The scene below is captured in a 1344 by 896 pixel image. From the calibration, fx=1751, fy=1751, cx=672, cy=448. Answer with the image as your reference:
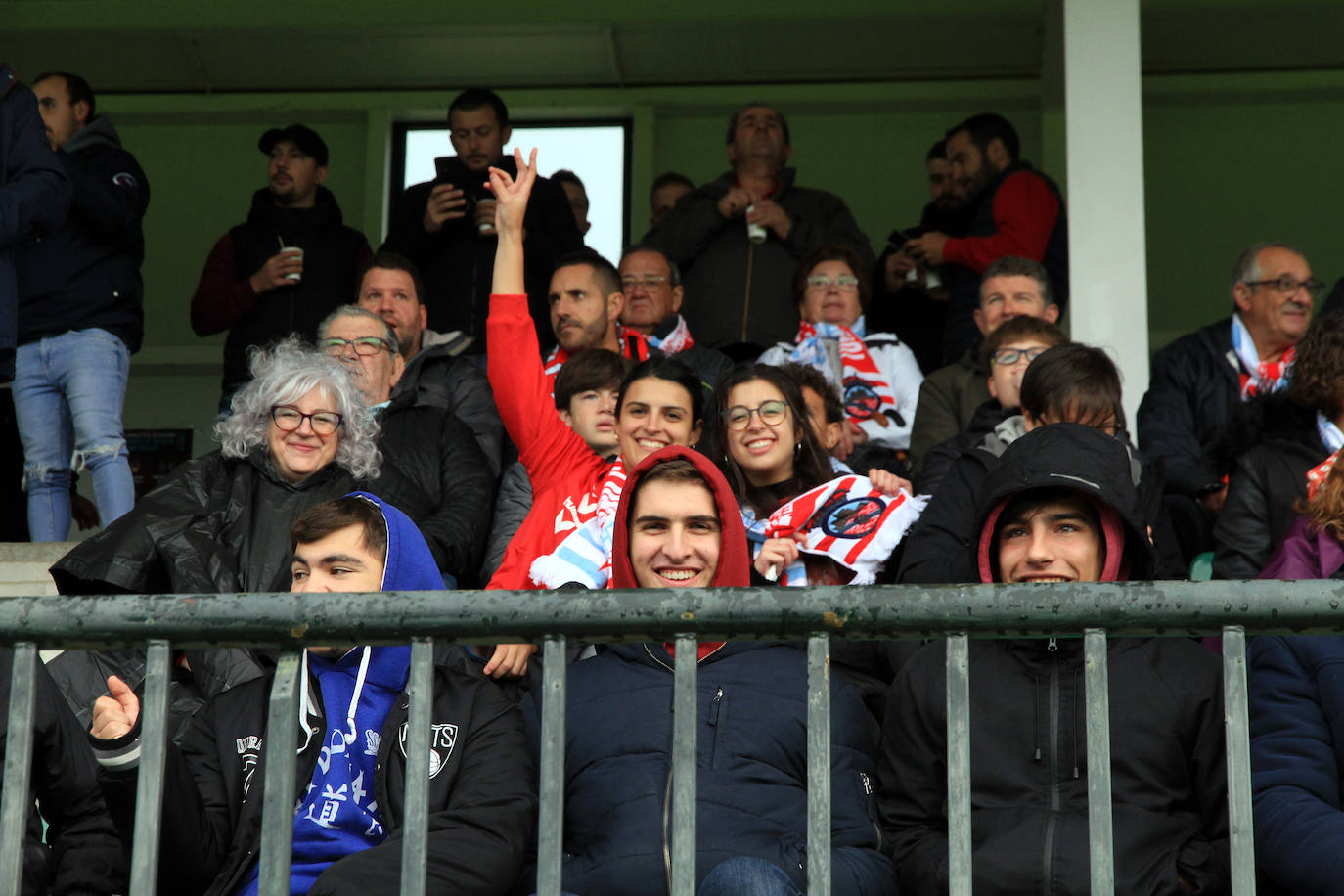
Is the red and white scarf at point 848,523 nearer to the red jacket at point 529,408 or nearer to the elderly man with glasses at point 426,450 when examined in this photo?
the red jacket at point 529,408

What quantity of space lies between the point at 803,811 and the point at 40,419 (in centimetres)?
378

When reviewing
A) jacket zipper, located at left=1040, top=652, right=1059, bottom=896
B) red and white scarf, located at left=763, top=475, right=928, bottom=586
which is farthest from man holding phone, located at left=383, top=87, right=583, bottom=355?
jacket zipper, located at left=1040, top=652, right=1059, bottom=896

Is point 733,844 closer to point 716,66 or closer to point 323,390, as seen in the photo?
point 323,390

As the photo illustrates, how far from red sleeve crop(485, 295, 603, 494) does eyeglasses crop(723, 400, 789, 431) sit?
1.65ft

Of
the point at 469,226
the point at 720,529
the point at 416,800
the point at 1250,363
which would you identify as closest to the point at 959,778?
the point at 416,800

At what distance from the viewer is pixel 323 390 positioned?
188 inches

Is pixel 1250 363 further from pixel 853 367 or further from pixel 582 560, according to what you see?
pixel 582 560

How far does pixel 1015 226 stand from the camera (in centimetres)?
673

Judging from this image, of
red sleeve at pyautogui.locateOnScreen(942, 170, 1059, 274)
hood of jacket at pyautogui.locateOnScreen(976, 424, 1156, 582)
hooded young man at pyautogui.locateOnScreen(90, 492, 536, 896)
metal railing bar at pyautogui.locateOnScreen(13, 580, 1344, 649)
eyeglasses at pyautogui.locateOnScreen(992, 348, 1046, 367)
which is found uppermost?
red sleeve at pyautogui.locateOnScreen(942, 170, 1059, 274)

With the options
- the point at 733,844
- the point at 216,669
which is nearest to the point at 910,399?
the point at 216,669

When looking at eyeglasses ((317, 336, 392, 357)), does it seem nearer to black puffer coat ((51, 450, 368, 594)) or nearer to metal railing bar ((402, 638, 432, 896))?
black puffer coat ((51, 450, 368, 594))

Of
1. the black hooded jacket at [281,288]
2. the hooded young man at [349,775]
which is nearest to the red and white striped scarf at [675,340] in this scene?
the black hooded jacket at [281,288]

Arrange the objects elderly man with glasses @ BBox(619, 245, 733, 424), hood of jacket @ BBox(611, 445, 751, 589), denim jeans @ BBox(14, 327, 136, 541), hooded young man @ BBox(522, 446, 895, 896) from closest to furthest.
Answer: hooded young man @ BBox(522, 446, 895, 896)
hood of jacket @ BBox(611, 445, 751, 589)
denim jeans @ BBox(14, 327, 136, 541)
elderly man with glasses @ BBox(619, 245, 733, 424)

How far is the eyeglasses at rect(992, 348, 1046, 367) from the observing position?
4.96 meters
